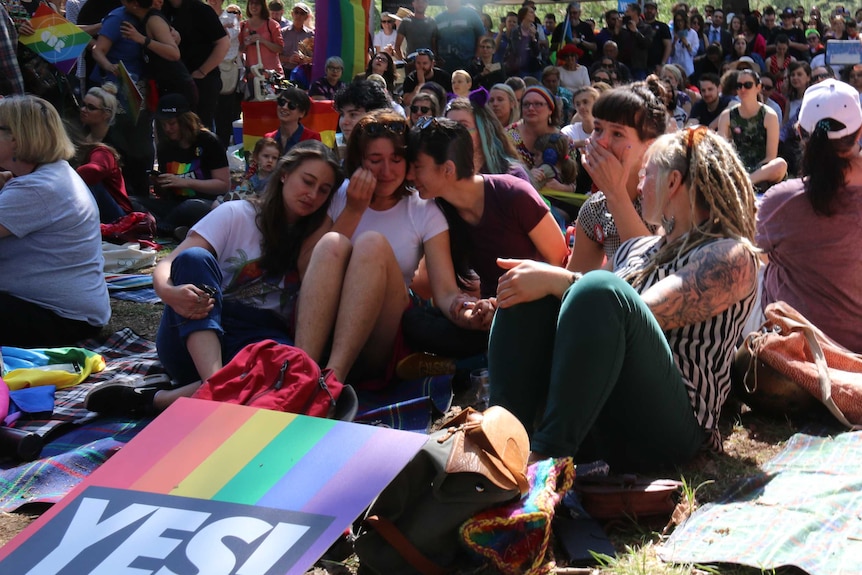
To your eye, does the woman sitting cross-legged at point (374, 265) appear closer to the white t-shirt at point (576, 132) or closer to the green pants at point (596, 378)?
the green pants at point (596, 378)

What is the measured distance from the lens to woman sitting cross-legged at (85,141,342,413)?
355 cm

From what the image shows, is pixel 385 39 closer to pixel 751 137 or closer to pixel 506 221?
pixel 751 137

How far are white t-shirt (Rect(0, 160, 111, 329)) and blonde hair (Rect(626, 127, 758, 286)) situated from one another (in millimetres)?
3010

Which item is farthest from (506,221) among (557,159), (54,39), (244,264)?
(54,39)

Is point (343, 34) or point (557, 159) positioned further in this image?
point (343, 34)

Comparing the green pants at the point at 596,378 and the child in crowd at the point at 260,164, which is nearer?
the green pants at the point at 596,378

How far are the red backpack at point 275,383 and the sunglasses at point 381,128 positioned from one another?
48.3 inches

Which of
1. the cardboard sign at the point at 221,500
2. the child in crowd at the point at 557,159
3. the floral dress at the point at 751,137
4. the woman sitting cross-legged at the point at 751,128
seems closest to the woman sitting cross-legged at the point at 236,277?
the cardboard sign at the point at 221,500

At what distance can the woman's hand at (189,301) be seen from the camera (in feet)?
11.5

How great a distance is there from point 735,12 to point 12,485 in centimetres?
1756

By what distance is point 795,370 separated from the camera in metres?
3.19

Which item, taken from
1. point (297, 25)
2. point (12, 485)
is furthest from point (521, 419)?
point (297, 25)

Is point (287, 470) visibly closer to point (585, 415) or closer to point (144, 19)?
point (585, 415)

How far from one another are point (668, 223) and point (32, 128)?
3.12 meters
